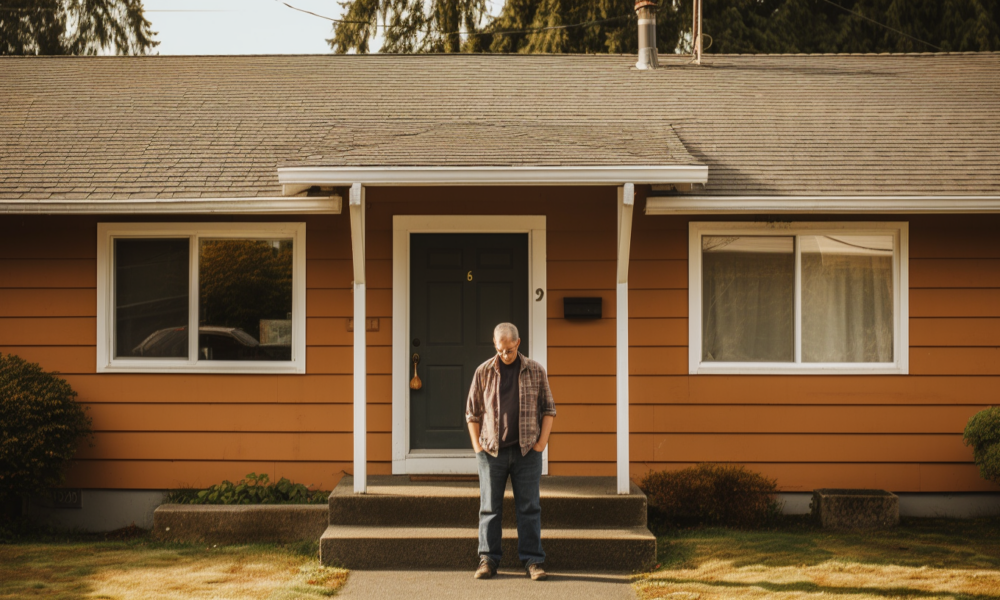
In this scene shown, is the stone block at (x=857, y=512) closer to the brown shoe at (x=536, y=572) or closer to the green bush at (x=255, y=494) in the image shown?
the brown shoe at (x=536, y=572)

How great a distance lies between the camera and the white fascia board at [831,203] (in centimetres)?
630

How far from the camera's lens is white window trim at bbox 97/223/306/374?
680 centimetres

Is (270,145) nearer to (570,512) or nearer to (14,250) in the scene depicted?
(14,250)

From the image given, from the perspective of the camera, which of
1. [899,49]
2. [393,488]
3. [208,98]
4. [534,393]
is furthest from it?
[899,49]

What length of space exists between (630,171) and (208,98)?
15.7ft

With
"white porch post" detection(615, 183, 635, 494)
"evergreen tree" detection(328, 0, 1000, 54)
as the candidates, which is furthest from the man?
"evergreen tree" detection(328, 0, 1000, 54)

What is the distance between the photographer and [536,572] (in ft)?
17.2

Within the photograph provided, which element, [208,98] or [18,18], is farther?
[18,18]

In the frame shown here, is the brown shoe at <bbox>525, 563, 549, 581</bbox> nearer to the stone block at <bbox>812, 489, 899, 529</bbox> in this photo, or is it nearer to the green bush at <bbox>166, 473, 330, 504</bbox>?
the green bush at <bbox>166, 473, 330, 504</bbox>

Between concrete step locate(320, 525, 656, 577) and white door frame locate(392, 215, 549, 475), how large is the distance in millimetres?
1218

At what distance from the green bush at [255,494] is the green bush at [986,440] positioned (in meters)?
5.04

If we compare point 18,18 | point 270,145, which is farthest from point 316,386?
point 18,18

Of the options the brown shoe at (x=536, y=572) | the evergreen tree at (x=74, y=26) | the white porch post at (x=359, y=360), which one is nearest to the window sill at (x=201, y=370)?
the white porch post at (x=359, y=360)

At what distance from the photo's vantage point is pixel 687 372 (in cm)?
682
